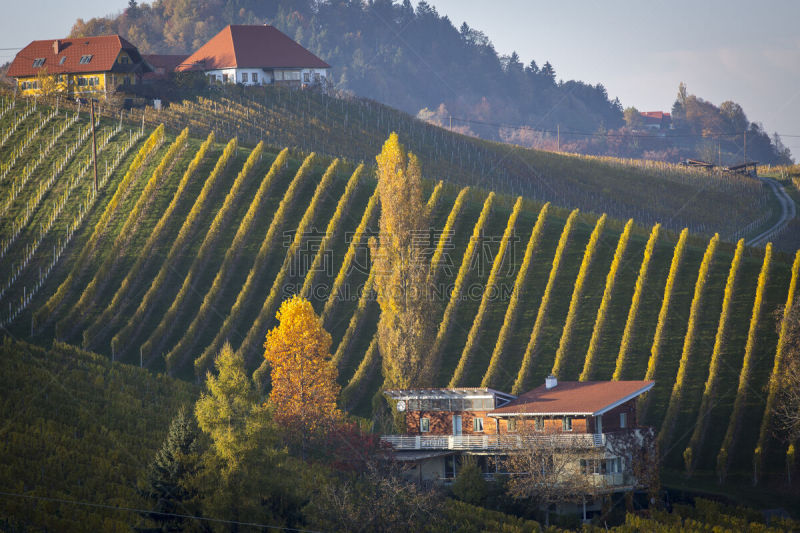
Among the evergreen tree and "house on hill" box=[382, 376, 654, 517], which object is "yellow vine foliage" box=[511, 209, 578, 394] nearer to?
"house on hill" box=[382, 376, 654, 517]

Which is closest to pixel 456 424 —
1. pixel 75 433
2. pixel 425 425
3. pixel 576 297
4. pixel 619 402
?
pixel 425 425

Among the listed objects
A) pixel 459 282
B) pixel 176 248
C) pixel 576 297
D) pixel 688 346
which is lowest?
pixel 688 346

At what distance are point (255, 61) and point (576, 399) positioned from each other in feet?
312

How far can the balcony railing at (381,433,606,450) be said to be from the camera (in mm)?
56250

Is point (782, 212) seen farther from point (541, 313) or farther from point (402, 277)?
point (402, 277)

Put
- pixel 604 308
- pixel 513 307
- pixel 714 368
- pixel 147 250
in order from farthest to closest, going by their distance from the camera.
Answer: pixel 147 250, pixel 513 307, pixel 604 308, pixel 714 368

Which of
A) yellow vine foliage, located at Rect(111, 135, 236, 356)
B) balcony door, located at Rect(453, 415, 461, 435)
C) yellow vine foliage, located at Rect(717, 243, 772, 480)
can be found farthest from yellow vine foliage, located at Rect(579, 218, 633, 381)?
yellow vine foliage, located at Rect(111, 135, 236, 356)

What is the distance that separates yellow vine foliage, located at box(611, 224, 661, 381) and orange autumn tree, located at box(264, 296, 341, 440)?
23356 mm

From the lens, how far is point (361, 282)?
83.8m

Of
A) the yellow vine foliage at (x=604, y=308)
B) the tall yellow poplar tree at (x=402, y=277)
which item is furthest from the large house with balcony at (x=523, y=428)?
the yellow vine foliage at (x=604, y=308)

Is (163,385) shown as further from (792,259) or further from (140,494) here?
(792,259)

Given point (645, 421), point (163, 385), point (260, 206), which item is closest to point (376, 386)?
point (163, 385)

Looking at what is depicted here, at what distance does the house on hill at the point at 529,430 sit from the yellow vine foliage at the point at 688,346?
631cm

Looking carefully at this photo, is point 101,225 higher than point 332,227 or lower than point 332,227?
higher
